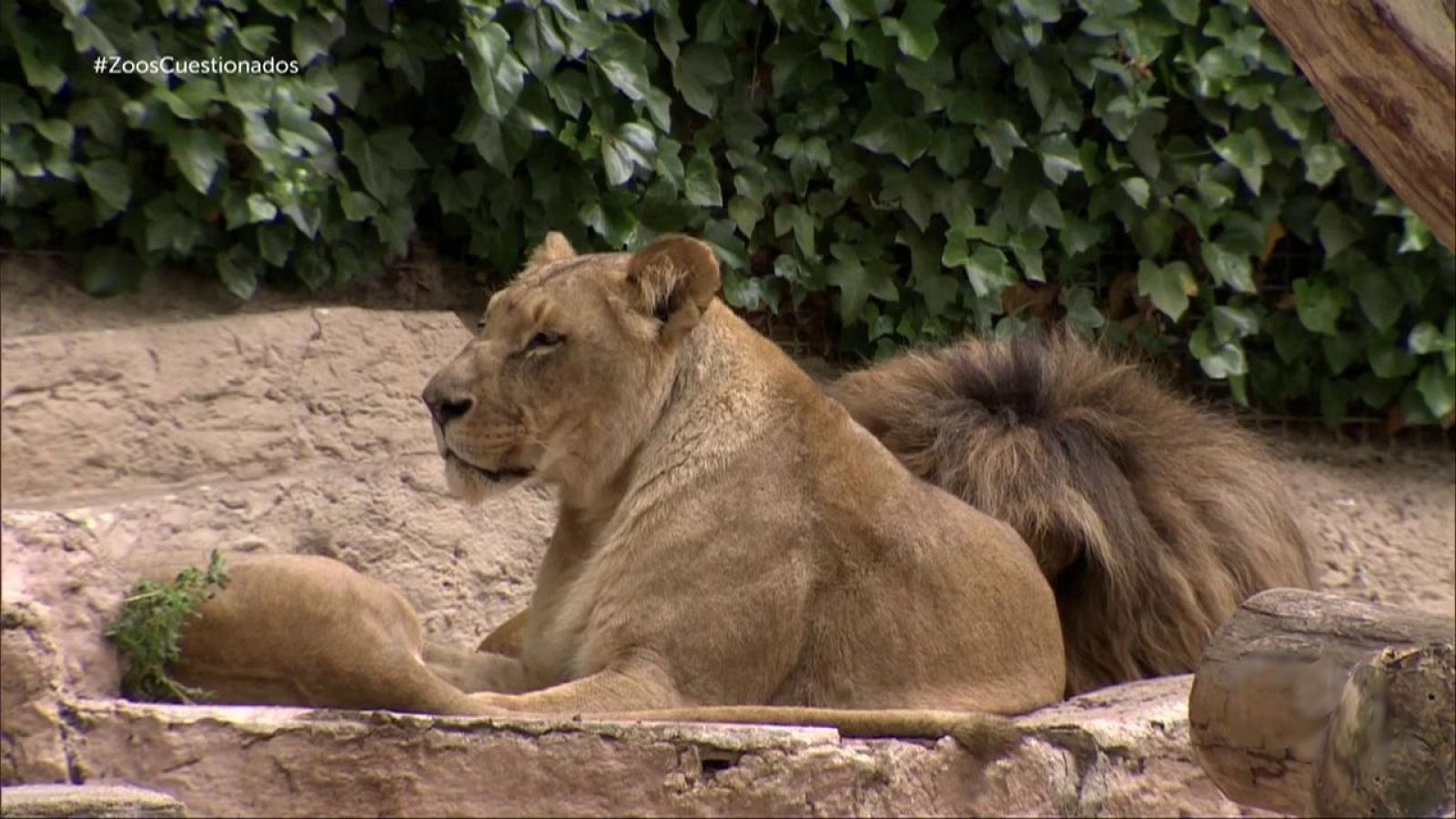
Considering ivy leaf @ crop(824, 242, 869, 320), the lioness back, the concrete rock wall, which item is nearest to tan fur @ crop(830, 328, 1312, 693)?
the concrete rock wall

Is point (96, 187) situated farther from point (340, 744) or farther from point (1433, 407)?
point (1433, 407)

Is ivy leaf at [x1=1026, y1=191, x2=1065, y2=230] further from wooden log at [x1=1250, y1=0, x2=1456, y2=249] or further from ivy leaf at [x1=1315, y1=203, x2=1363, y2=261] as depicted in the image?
wooden log at [x1=1250, y1=0, x2=1456, y2=249]

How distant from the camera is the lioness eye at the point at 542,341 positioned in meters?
4.83

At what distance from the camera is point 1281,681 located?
11.1 feet

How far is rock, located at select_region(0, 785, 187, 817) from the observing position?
3.29 metres

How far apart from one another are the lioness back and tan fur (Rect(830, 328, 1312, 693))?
680 mm

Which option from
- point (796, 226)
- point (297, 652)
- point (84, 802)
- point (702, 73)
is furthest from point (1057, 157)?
point (84, 802)

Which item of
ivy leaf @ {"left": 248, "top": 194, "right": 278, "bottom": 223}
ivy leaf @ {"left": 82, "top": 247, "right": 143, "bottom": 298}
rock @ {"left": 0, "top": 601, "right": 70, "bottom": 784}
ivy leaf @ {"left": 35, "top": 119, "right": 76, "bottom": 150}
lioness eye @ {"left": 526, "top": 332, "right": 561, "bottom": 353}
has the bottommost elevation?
rock @ {"left": 0, "top": 601, "right": 70, "bottom": 784}

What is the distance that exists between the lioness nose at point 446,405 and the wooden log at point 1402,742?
95.9 inches

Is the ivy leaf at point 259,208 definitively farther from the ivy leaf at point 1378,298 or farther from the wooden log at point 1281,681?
the ivy leaf at point 1378,298

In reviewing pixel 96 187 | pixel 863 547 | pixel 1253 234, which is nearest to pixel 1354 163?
pixel 1253 234

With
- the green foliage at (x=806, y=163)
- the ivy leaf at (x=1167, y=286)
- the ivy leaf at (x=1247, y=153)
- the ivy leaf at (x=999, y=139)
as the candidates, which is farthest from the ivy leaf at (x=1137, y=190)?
the ivy leaf at (x=999, y=139)

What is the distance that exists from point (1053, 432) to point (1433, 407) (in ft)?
8.54

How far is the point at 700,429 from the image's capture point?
4875 millimetres
